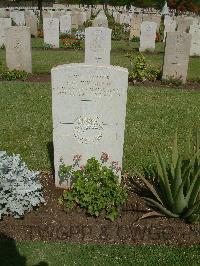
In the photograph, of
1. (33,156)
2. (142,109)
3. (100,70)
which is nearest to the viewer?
(100,70)

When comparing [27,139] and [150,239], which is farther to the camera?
[27,139]

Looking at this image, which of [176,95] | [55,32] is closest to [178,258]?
[176,95]

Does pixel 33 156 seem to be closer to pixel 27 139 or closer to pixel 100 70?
pixel 27 139

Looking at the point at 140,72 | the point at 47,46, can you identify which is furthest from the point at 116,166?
the point at 47,46

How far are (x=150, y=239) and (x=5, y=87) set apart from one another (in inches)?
276

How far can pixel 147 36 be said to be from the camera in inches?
655

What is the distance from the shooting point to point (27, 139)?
6715 millimetres

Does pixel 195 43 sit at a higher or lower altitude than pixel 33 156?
higher

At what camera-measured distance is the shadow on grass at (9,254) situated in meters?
3.68

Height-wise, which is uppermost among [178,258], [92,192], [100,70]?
[100,70]

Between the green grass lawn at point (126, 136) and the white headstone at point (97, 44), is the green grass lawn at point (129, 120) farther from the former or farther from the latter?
the white headstone at point (97, 44)

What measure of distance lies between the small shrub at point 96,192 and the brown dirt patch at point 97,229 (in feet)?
0.39

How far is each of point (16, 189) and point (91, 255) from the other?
1.15m

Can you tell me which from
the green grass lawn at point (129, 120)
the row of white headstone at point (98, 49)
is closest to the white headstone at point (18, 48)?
the row of white headstone at point (98, 49)
